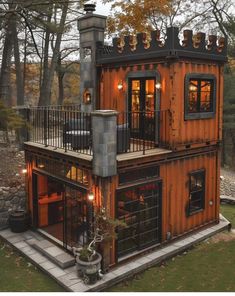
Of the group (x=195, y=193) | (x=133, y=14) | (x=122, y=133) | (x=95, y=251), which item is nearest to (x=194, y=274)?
(x=95, y=251)

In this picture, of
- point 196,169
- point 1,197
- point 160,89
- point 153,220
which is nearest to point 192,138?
point 196,169

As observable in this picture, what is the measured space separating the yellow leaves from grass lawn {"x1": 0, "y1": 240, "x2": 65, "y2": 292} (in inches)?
614

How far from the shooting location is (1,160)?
1573 centimetres

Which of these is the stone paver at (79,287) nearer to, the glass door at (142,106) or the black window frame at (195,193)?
the black window frame at (195,193)

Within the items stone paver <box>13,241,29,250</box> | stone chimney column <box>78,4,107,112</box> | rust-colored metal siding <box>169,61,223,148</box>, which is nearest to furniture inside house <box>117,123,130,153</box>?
rust-colored metal siding <box>169,61,223,148</box>

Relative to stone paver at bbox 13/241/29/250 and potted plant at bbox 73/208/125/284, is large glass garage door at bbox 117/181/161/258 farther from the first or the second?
stone paver at bbox 13/241/29/250

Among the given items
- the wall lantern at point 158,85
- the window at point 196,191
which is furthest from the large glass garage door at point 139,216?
the wall lantern at point 158,85

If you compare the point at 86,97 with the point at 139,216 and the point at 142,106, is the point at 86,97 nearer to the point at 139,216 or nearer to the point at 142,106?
the point at 142,106

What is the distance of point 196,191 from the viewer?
487 inches

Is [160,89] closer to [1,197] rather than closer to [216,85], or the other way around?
[216,85]

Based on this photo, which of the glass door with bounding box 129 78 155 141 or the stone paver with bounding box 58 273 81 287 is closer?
the stone paver with bounding box 58 273 81 287

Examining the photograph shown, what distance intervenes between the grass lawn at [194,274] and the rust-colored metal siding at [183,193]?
94 cm

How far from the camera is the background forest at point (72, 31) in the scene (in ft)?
58.0

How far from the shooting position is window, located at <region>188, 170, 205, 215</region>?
478 inches
